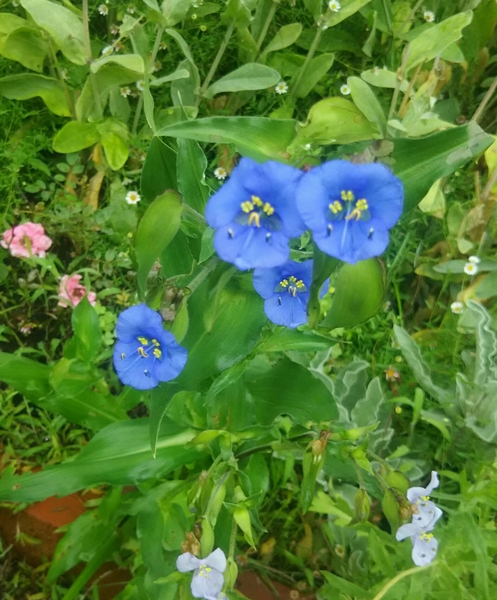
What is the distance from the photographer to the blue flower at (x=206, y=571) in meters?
0.76

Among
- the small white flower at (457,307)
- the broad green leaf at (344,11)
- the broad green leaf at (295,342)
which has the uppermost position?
the broad green leaf at (344,11)

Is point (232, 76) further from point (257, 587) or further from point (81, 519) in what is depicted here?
point (257, 587)

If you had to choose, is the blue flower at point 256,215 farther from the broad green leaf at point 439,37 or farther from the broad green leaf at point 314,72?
the broad green leaf at point 314,72

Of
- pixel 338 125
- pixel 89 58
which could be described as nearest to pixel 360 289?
pixel 338 125

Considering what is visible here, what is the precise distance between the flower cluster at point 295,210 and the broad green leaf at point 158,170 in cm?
36

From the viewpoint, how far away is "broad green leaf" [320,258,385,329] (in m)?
0.65

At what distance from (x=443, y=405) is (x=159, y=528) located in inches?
31.6

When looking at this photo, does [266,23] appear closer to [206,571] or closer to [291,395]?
[291,395]

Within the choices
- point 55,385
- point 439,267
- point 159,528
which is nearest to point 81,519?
point 159,528

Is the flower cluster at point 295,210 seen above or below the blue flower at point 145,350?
above

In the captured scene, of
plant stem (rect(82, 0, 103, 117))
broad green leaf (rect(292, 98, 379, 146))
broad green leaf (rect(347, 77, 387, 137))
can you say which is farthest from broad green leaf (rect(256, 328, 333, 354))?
plant stem (rect(82, 0, 103, 117))

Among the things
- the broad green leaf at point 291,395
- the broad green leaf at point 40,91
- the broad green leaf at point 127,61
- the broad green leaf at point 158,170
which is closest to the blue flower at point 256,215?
the broad green leaf at point 158,170

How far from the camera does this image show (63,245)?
5.49 ft

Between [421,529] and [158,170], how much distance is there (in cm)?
76
